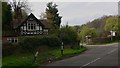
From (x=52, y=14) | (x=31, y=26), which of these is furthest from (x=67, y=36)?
(x=52, y=14)

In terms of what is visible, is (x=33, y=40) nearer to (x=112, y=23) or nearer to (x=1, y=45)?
(x=1, y=45)

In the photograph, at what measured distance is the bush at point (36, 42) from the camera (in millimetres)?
36669

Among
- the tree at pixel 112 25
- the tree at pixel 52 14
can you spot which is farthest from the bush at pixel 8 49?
the tree at pixel 112 25

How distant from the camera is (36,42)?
132ft

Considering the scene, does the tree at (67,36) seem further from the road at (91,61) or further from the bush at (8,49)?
the road at (91,61)

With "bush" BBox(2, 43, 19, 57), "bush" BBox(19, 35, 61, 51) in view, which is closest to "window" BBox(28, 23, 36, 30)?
"bush" BBox(19, 35, 61, 51)

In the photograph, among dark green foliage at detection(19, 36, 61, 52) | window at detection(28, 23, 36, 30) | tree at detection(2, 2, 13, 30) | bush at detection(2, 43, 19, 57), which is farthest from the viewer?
window at detection(28, 23, 36, 30)

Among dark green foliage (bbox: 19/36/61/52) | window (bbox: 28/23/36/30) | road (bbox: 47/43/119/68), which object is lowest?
road (bbox: 47/43/119/68)

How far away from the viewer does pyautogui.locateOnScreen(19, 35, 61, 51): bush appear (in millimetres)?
36669

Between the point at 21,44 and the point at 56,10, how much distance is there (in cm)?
4761

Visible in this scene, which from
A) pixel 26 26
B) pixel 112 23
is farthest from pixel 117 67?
pixel 112 23

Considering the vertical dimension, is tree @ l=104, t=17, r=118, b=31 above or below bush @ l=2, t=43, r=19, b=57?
above

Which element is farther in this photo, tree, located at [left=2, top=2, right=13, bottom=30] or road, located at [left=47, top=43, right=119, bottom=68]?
tree, located at [left=2, top=2, right=13, bottom=30]

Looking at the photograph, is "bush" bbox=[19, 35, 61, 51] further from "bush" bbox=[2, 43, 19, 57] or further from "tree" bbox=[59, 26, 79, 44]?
"tree" bbox=[59, 26, 79, 44]
